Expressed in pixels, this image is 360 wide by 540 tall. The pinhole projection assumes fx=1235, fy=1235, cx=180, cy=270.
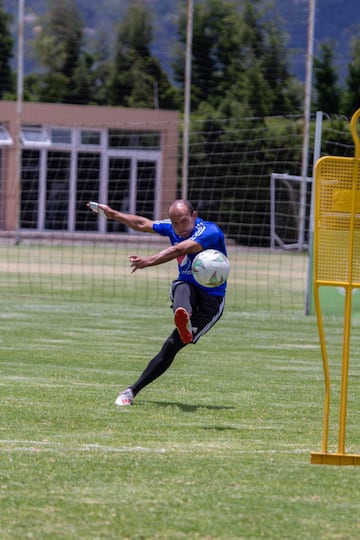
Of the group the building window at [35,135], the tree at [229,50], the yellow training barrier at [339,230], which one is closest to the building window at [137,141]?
the building window at [35,135]

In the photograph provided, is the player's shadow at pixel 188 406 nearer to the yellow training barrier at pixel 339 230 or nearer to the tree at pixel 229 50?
the yellow training barrier at pixel 339 230

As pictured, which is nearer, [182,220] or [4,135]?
[182,220]

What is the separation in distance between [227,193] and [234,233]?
1.68 meters

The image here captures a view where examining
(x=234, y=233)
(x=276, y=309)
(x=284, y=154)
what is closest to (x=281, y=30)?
(x=284, y=154)

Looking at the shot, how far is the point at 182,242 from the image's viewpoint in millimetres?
9219

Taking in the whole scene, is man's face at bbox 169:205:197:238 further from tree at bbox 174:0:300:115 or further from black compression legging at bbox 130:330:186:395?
tree at bbox 174:0:300:115

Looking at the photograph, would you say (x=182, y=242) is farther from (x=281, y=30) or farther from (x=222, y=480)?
(x=281, y=30)

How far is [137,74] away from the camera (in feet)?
160

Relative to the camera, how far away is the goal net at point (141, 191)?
30.9m

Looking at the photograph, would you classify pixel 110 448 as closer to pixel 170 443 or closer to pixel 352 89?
pixel 170 443

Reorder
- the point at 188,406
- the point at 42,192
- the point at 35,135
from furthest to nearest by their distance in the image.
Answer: the point at 35,135, the point at 42,192, the point at 188,406

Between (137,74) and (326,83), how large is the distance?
27.7 ft

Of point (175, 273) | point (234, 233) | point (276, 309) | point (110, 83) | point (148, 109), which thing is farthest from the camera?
point (110, 83)

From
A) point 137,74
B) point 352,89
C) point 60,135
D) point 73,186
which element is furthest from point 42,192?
point 352,89
